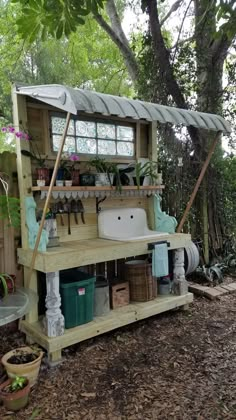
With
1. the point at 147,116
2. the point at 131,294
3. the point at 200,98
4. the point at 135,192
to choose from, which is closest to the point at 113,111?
the point at 147,116

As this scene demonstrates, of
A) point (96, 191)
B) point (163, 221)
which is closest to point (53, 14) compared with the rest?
point (96, 191)

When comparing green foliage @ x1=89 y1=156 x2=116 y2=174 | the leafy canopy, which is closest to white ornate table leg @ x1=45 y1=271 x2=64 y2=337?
green foliage @ x1=89 y1=156 x2=116 y2=174

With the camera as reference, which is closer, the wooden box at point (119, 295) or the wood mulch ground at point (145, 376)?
the wood mulch ground at point (145, 376)

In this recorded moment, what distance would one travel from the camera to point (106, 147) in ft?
11.2

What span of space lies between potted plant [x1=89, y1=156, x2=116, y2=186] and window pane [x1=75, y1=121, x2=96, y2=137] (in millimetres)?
292

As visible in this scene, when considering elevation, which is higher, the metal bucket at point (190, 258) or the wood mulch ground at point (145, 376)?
the metal bucket at point (190, 258)

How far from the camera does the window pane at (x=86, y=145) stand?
320cm

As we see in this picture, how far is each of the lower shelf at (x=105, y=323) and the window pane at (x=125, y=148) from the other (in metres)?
1.61

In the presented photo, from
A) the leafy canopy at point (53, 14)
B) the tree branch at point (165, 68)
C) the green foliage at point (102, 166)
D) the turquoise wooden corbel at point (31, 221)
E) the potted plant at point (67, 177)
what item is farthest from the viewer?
the tree branch at point (165, 68)

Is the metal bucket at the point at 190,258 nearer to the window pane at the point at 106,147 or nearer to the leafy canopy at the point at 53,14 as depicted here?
the window pane at the point at 106,147

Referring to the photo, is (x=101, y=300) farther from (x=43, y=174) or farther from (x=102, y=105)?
(x=102, y=105)

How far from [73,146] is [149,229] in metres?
→ 1.33

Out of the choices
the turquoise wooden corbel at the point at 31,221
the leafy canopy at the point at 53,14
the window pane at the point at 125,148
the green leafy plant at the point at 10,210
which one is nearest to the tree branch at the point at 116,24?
the window pane at the point at 125,148

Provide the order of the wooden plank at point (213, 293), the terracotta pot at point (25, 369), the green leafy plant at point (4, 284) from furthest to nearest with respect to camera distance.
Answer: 1. the wooden plank at point (213, 293)
2. the green leafy plant at point (4, 284)
3. the terracotta pot at point (25, 369)
